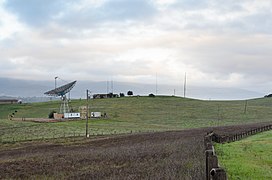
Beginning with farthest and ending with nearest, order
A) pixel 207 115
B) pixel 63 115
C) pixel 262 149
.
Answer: pixel 207 115 < pixel 63 115 < pixel 262 149

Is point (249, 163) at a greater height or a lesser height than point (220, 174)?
lesser

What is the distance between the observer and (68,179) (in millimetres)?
14000

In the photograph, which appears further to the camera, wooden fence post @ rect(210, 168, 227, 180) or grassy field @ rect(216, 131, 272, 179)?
grassy field @ rect(216, 131, 272, 179)

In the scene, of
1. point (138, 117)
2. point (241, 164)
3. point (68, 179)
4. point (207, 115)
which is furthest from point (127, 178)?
point (207, 115)

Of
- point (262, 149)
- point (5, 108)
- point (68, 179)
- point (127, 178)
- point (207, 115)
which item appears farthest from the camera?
point (5, 108)

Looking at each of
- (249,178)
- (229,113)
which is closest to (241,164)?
(249,178)

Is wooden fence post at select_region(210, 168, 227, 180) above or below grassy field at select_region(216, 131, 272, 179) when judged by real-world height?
above

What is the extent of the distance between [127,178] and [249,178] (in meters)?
4.06

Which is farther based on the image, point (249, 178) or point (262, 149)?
point (262, 149)

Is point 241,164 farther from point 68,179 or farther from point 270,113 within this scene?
point 270,113

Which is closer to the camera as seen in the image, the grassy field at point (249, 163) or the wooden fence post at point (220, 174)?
the wooden fence post at point (220, 174)

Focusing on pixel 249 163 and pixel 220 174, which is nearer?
pixel 220 174

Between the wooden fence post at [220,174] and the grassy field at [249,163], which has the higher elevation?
the wooden fence post at [220,174]

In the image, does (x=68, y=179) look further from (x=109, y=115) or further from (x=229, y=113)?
(x=229, y=113)
